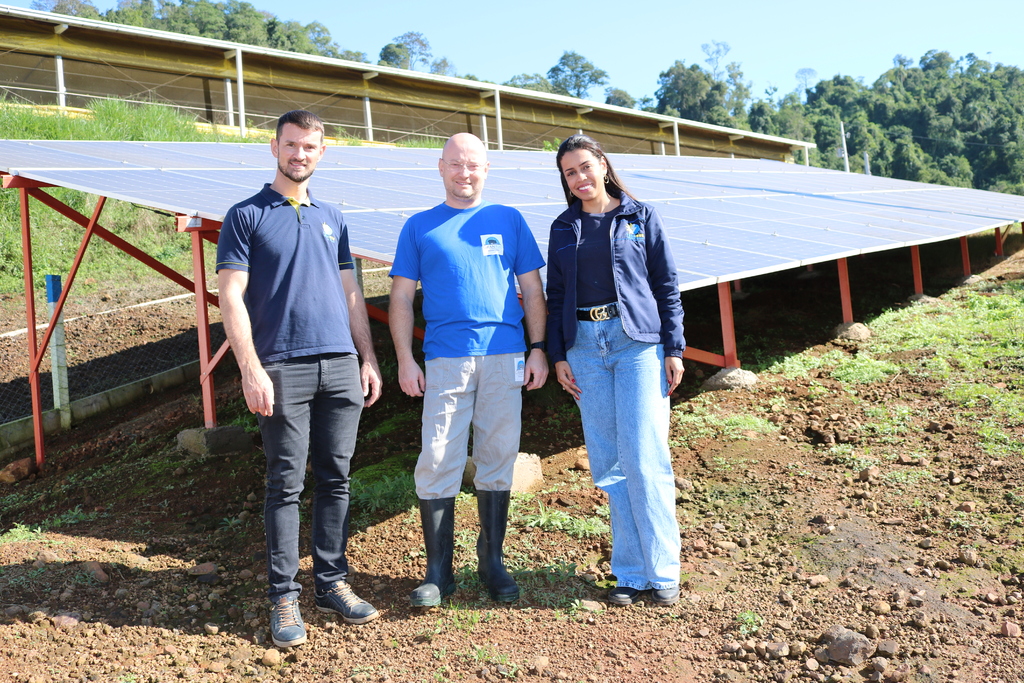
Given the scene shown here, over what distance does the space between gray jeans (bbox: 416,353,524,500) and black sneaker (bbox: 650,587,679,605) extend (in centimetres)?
96

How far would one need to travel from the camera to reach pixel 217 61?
21.7 meters

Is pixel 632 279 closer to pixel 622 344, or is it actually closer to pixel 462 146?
pixel 622 344

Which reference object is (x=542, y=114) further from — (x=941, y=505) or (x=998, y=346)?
(x=941, y=505)

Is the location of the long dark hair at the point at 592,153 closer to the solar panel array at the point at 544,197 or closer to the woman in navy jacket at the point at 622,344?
the woman in navy jacket at the point at 622,344

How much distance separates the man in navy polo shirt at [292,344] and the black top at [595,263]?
1.13 metres

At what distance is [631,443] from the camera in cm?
396

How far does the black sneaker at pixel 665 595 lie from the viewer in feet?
13.4

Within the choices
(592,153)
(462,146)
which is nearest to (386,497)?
(462,146)

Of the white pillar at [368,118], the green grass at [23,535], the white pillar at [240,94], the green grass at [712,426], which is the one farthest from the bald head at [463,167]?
the white pillar at [368,118]

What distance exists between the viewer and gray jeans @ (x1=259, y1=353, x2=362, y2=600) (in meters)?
3.67

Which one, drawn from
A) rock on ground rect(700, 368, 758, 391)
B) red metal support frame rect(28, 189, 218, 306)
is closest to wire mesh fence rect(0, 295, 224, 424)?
red metal support frame rect(28, 189, 218, 306)

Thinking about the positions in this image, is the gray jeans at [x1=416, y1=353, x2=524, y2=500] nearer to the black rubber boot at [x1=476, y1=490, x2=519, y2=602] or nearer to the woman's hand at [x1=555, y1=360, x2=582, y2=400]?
the black rubber boot at [x1=476, y1=490, x2=519, y2=602]

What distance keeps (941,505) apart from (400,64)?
92.9 meters

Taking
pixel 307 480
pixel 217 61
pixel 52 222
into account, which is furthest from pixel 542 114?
pixel 307 480
